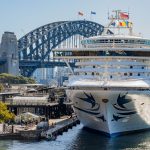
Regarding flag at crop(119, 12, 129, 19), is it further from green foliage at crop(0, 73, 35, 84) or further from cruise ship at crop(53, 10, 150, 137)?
green foliage at crop(0, 73, 35, 84)

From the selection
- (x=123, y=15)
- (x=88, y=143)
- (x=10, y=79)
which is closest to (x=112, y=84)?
(x=88, y=143)

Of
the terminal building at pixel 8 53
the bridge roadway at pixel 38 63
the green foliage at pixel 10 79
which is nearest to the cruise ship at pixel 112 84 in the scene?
the green foliage at pixel 10 79

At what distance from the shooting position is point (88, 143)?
207 feet

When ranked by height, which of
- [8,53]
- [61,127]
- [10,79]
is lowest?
[61,127]

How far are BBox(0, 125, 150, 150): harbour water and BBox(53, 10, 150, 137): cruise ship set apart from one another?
1.17m

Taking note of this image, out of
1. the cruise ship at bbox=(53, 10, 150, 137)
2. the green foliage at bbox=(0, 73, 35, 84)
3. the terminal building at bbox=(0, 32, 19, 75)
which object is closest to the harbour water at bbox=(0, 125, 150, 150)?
the cruise ship at bbox=(53, 10, 150, 137)

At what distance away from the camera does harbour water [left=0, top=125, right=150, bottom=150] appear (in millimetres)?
60562

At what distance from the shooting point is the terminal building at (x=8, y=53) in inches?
6722

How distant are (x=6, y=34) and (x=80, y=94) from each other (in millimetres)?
108462

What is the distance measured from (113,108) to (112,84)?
2.76 meters

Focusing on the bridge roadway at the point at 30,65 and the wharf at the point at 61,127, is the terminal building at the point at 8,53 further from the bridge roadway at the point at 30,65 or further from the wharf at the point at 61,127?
the wharf at the point at 61,127

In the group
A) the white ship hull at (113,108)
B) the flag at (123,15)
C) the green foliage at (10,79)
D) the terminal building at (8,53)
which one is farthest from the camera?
the terminal building at (8,53)

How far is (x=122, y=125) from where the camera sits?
65875 mm

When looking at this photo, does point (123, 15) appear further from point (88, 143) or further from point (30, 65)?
point (30, 65)
